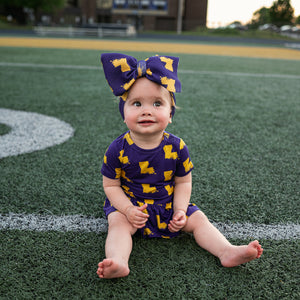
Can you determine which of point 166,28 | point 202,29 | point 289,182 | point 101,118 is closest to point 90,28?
point 202,29

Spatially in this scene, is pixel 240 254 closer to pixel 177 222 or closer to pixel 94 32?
pixel 177 222

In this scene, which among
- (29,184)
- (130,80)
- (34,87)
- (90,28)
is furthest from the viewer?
(90,28)

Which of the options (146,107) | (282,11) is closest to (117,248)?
(146,107)

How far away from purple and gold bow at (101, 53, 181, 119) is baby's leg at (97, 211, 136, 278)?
572 mm

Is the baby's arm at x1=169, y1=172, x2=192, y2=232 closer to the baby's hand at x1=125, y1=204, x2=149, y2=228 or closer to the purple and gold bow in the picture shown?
the baby's hand at x1=125, y1=204, x2=149, y2=228

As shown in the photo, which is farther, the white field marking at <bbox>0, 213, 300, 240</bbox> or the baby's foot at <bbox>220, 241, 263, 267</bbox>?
the white field marking at <bbox>0, 213, 300, 240</bbox>

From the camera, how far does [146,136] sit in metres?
1.47

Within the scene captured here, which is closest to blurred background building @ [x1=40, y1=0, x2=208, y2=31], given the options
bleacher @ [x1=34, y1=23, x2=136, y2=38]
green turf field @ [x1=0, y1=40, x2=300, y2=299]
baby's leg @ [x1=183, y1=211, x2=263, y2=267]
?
bleacher @ [x1=34, y1=23, x2=136, y2=38]

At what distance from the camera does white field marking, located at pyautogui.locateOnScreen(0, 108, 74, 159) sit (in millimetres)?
2535

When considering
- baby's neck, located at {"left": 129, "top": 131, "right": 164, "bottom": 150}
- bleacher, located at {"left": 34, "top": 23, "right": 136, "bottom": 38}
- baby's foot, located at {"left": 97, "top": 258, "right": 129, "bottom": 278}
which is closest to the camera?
baby's foot, located at {"left": 97, "top": 258, "right": 129, "bottom": 278}

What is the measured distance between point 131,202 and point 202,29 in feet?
128

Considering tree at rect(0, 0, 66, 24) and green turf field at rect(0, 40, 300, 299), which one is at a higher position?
tree at rect(0, 0, 66, 24)

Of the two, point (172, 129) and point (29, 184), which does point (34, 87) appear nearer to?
point (172, 129)

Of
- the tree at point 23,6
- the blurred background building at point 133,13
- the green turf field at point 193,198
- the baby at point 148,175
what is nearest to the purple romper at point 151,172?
the baby at point 148,175
